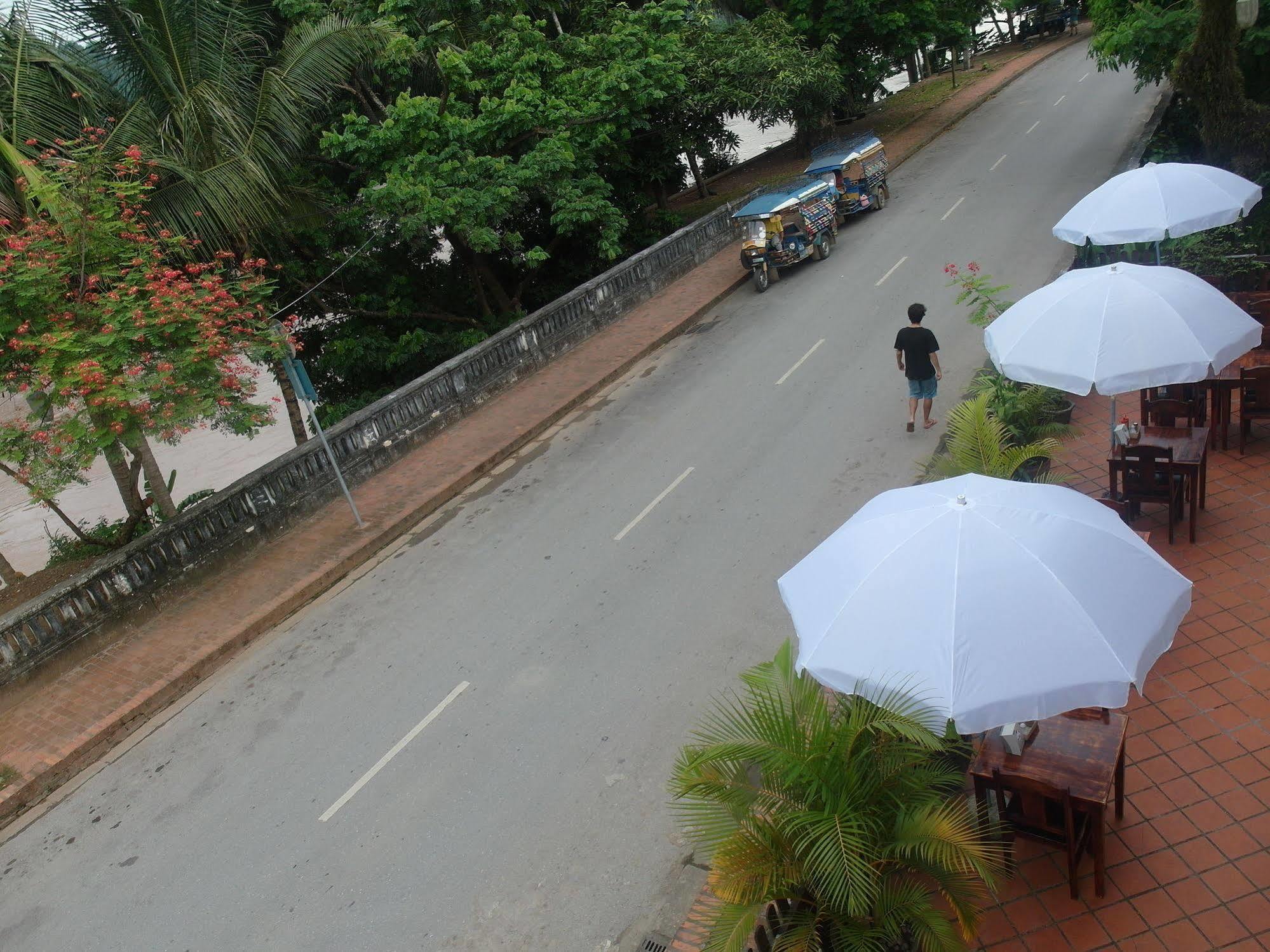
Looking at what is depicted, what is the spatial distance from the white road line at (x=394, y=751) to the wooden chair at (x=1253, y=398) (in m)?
8.00

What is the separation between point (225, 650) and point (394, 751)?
349 cm

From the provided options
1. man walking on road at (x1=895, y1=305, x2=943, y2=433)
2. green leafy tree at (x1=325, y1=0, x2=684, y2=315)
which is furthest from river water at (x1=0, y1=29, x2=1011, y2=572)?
man walking on road at (x1=895, y1=305, x2=943, y2=433)

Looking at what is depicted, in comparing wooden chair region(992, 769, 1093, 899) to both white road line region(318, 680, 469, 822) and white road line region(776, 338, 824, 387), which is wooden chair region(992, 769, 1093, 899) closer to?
white road line region(318, 680, 469, 822)

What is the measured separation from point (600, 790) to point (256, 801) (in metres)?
3.11

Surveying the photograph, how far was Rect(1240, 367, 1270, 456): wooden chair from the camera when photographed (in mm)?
8891

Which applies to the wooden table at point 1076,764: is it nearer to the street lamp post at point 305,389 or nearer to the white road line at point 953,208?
the street lamp post at point 305,389

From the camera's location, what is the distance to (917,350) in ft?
37.4

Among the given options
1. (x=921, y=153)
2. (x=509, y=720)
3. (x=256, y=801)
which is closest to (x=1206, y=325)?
(x=509, y=720)

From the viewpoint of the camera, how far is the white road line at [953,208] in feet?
70.5

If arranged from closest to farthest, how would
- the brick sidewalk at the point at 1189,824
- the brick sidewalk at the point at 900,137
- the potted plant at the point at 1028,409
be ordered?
1. the brick sidewalk at the point at 1189,824
2. the potted plant at the point at 1028,409
3. the brick sidewalk at the point at 900,137

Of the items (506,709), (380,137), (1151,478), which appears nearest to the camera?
(1151,478)

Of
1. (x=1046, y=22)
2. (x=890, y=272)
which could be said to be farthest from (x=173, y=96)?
(x=1046, y=22)

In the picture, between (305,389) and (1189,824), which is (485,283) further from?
(1189,824)

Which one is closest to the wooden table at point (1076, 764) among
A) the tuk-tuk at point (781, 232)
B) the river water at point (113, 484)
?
the tuk-tuk at point (781, 232)
